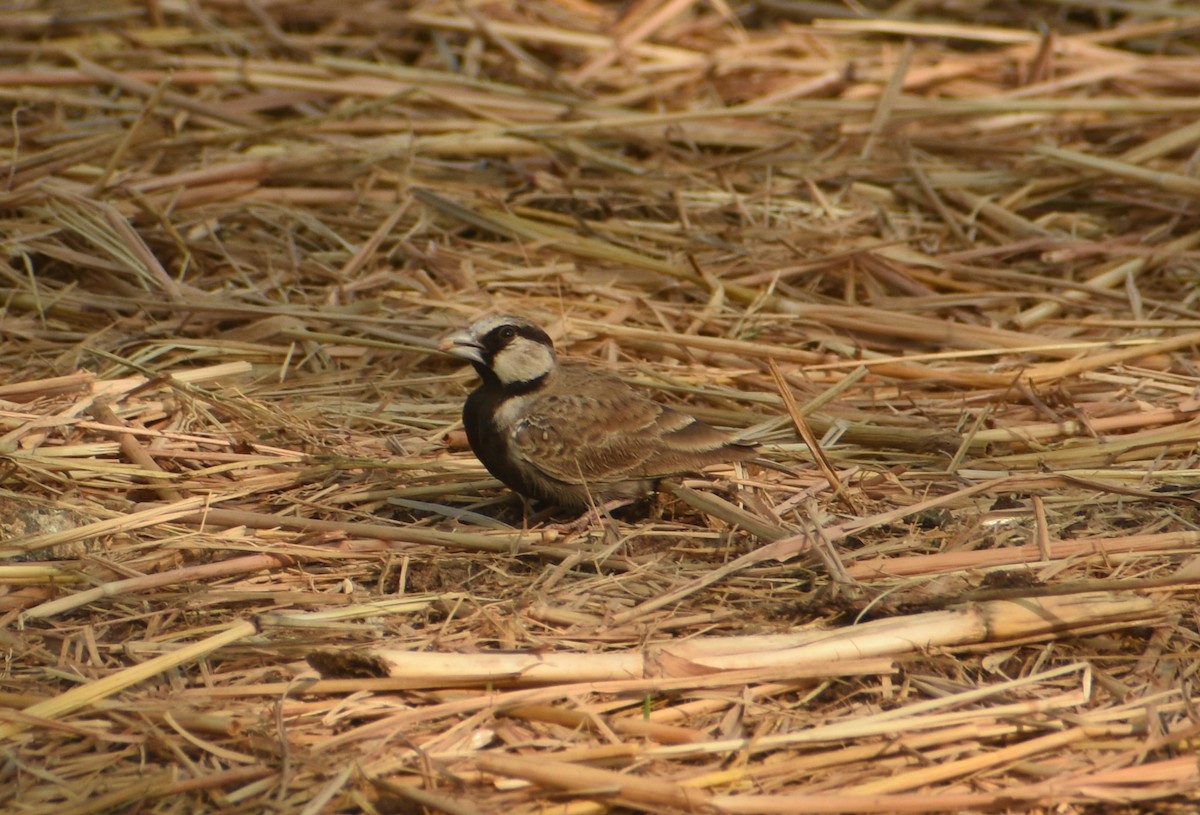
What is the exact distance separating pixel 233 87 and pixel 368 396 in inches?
124

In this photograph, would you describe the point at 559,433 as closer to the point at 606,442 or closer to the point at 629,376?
the point at 606,442

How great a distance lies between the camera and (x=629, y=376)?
660cm

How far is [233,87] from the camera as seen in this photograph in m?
8.66

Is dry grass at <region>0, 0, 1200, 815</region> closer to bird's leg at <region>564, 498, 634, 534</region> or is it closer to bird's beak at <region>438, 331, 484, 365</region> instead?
bird's leg at <region>564, 498, 634, 534</region>

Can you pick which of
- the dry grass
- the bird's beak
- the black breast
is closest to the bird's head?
the bird's beak

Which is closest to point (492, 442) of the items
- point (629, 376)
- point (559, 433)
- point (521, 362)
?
point (559, 433)

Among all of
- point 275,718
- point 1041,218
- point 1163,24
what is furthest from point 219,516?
point 1163,24

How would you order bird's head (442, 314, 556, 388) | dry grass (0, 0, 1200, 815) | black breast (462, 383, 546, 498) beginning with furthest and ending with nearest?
bird's head (442, 314, 556, 388), black breast (462, 383, 546, 498), dry grass (0, 0, 1200, 815)

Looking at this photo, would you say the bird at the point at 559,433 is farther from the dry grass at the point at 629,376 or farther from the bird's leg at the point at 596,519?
the dry grass at the point at 629,376

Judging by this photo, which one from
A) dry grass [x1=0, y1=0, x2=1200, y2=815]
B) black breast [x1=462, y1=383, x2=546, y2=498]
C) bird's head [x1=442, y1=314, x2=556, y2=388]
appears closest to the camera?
dry grass [x1=0, y1=0, x2=1200, y2=815]

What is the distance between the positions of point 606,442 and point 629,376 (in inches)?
42.0

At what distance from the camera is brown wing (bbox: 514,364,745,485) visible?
217 inches

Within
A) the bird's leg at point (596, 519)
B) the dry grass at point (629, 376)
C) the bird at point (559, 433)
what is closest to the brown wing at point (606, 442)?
the bird at point (559, 433)

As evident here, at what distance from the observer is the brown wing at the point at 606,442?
552 cm
